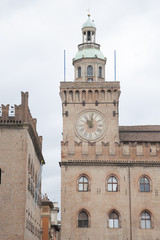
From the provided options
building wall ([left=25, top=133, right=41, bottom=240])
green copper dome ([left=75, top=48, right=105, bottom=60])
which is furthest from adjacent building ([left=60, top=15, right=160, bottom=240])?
building wall ([left=25, top=133, right=41, bottom=240])

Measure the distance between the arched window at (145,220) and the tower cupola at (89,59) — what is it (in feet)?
54.6

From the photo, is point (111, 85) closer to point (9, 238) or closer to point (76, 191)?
point (76, 191)

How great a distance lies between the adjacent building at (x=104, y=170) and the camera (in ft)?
164

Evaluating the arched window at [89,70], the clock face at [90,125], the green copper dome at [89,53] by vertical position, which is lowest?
the clock face at [90,125]

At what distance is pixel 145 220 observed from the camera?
5044cm

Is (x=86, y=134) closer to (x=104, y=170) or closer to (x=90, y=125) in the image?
(x=90, y=125)

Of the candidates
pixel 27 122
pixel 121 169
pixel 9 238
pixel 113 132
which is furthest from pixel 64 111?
pixel 9 238

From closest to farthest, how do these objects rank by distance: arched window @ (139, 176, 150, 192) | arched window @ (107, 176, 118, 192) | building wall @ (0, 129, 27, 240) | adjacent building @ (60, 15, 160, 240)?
building wall @ (0, 129, 27, 240)
adjacent building @ (60, 15, 160, 240)
arched window @ (107, 176, 118, 192)
arched window @ (139, 176, 150, 192)

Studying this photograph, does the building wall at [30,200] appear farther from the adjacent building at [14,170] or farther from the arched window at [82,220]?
the arched window at [82,220]

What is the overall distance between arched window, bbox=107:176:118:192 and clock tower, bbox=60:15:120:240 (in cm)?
104

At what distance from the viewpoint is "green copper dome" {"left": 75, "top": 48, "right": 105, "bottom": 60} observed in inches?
2298

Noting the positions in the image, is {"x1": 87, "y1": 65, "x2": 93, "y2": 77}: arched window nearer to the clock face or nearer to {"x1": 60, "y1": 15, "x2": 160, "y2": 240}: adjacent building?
{"x1": 60, "y1": 15, "x2": 160, "y2": 240}: adjacent building

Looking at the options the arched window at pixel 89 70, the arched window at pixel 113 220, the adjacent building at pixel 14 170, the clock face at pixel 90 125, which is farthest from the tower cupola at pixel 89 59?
the adjacent building at pixel 14 170

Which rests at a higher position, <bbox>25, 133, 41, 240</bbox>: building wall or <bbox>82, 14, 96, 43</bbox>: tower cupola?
<bbox>82, 14, 96, 43</bbox>: tower cupola
